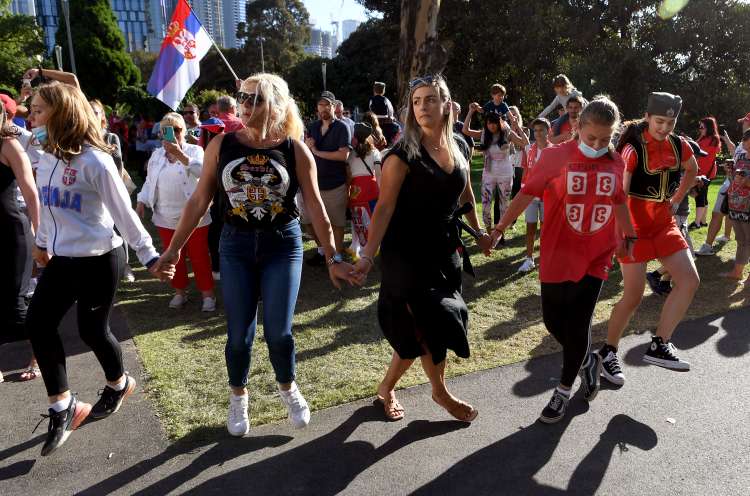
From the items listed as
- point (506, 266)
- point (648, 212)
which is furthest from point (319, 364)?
point (506, 266)

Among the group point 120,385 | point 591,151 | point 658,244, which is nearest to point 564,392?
point 658,244

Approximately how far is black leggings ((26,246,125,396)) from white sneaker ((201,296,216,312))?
2.26 metres

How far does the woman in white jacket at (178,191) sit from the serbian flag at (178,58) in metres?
2.30

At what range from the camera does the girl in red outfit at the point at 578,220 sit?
11.4 feet

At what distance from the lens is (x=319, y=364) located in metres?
4.55

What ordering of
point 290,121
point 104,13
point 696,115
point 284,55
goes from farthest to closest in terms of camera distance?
point 284,55 < point 104,13 < point 696,115 < point 290,121

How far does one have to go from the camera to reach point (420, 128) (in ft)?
10.9

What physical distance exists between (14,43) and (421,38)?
28.1 meters

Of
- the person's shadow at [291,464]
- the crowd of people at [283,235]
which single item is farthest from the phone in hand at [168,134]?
the person's shadow at [291,464]

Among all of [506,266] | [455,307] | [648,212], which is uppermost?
[648,212]

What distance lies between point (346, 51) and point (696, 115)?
27.8 m

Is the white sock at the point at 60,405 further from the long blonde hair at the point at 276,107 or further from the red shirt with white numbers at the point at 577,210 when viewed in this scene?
the red shirt with white numbers at the point at 577,210

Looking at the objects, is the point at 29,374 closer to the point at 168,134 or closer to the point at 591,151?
the point at 168,134

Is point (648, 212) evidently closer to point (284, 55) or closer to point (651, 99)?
point (651, 99)
